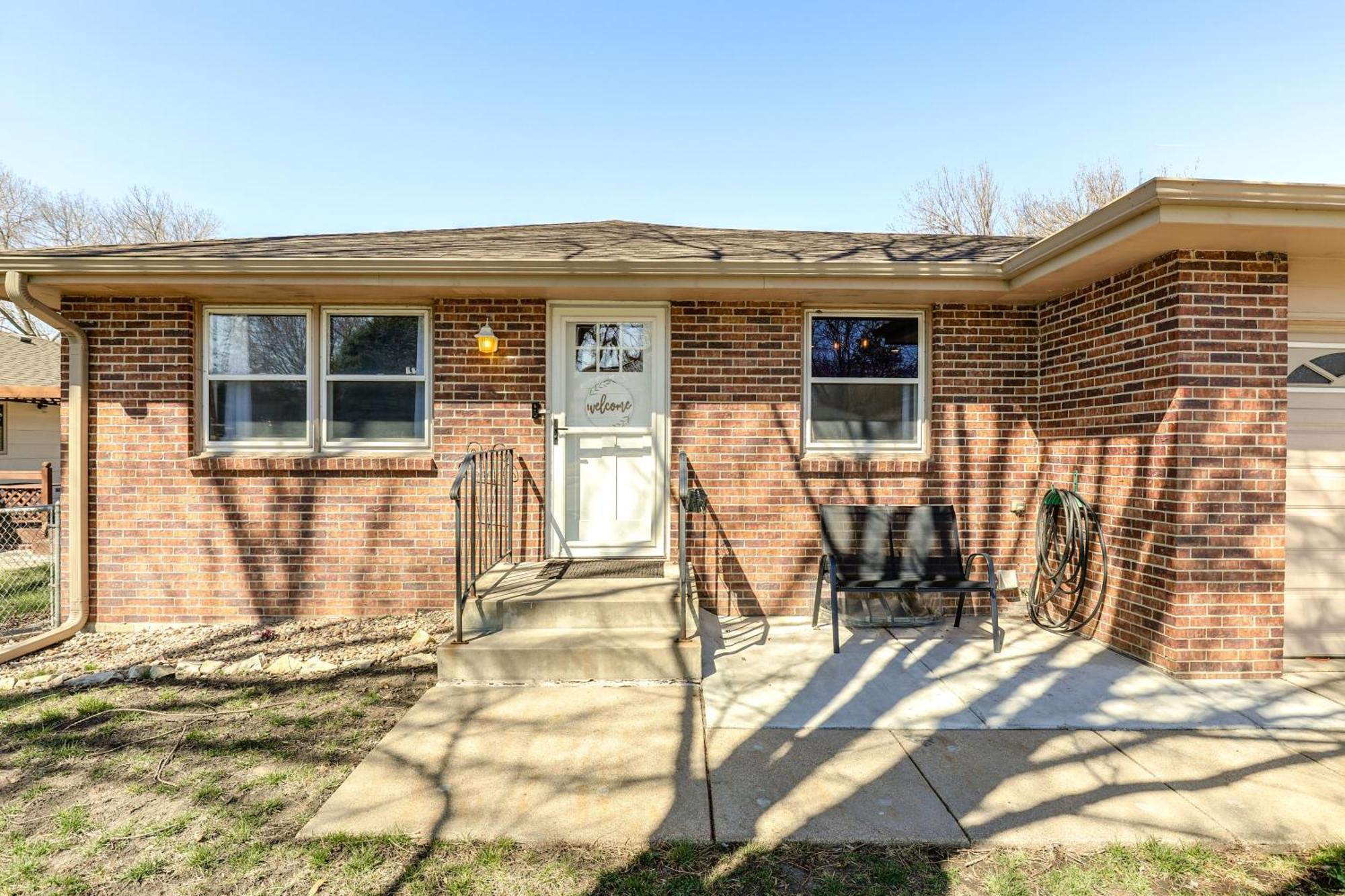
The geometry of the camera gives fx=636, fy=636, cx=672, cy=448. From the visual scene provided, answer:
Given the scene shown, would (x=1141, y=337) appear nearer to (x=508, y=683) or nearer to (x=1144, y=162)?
(x=508, y=683)

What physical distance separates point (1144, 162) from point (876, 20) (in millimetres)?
13830

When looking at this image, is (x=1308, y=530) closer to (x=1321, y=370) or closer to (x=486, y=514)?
(x=1321, y=370)

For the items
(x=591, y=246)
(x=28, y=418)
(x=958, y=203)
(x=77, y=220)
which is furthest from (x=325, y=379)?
(x=77, y=220)

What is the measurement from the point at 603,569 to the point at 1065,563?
3.45m

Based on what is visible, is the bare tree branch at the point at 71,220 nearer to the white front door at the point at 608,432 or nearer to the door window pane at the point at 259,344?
the door window pane at the point at 259,344

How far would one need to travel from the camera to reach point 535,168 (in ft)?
45.7

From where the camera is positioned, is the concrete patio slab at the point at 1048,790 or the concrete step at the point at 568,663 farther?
the concrete step at the point at 568,663

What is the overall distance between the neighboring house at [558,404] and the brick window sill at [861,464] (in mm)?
24

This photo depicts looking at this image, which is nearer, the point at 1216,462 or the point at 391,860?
the point at 391,860

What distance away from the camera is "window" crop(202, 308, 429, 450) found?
5.16m

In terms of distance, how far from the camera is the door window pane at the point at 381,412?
5.19m

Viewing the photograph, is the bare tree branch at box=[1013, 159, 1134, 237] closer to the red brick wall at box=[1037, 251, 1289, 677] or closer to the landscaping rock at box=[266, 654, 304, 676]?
the red brick wall at box=[1037, 251, 1289, 677]

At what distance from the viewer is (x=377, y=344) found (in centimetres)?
Result: 520

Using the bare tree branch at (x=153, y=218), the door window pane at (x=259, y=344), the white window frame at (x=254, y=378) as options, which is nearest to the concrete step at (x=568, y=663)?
the white window frame at (x=254, y=378)
